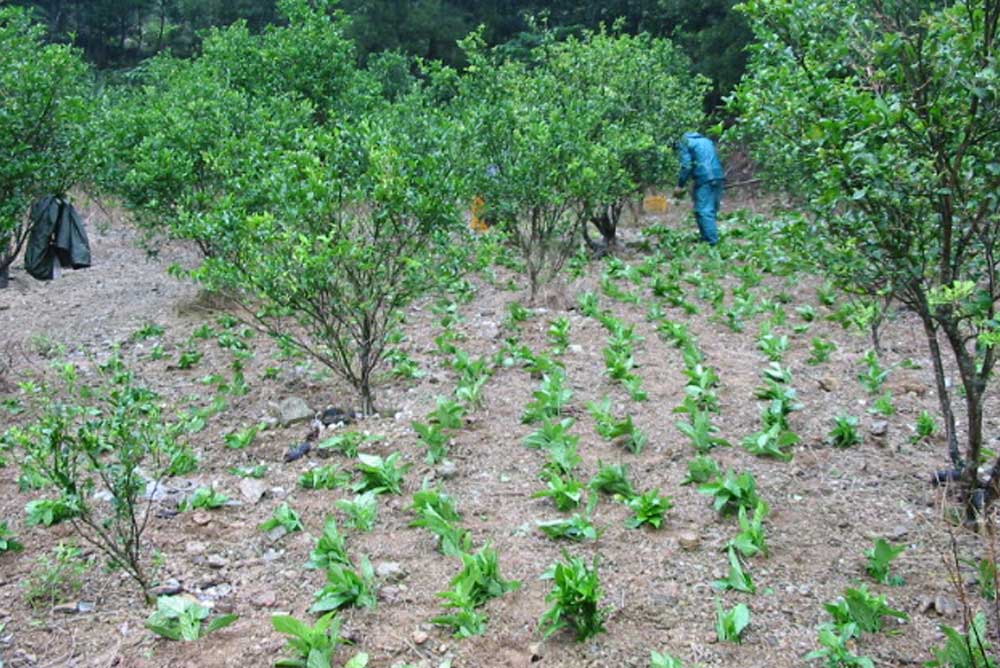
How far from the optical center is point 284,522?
373 cm

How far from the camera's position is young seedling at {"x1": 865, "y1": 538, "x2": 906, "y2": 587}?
10.1 ft

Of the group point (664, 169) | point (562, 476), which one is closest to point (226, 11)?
point (664, 169)

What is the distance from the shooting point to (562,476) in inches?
159

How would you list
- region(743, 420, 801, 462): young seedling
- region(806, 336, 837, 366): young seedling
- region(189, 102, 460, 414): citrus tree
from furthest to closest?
region(806, 336, 837, 366): young seedling < region(189, 102, 460, 414): citrus tree < region(743, 420, 801, 462): young seedling

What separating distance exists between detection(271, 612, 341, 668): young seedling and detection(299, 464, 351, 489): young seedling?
1361 mm

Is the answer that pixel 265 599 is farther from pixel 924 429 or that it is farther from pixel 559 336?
pixel 559 336

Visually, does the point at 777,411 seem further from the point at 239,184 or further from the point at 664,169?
the point at 664,169

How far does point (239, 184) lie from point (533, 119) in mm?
2834

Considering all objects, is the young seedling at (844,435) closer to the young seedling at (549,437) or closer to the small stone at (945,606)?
the young seedling at (549,437)

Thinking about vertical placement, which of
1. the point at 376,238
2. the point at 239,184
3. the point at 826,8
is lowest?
the point at 376,238

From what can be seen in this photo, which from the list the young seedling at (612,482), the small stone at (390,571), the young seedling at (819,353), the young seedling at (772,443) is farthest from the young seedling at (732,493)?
the young seedling at (819,353)

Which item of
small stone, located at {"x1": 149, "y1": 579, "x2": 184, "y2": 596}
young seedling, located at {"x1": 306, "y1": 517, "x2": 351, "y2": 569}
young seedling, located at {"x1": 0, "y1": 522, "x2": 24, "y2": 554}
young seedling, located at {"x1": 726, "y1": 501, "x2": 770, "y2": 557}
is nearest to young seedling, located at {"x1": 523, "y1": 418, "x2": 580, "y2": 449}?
young seedling, located at {"x1": 726, "y1": 501, "x2": 770, "y2": 557}

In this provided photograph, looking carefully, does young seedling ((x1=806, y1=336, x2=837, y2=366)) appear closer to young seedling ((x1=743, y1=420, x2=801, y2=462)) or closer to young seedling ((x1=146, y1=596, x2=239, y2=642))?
young seedling ((x1=743, y1=420, x2=801, y2=462))

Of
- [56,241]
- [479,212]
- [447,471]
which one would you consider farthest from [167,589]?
[56,241]
